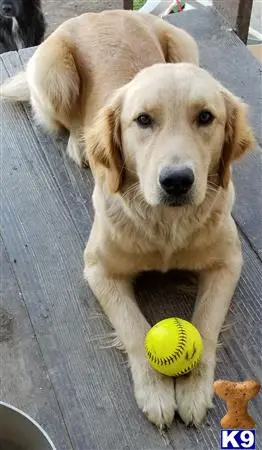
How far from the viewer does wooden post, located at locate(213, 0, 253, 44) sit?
3.09 m

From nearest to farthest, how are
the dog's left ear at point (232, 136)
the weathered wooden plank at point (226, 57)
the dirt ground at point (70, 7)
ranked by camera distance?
the dog's left ear at point (232, 136), the weathered wooden plank at point (226, 57), the dirt ground at point (70, 7)

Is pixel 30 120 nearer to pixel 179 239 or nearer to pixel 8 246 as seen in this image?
pixel 8 246

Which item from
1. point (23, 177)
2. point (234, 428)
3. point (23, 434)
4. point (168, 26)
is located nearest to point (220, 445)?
point (234, 428)

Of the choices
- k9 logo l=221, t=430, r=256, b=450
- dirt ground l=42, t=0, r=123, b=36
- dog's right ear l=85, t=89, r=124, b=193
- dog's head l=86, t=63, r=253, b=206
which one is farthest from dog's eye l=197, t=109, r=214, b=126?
dirt ground l=42, t=0, r=123, b=36

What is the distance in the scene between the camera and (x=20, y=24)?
4355mm

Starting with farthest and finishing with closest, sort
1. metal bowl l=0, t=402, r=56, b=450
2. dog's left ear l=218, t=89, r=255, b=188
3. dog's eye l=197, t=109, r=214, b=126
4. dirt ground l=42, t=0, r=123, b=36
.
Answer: dirt ground l=42, t=0, r=123, b=36 → dog's left ear l=218, t=89, r=255, b=188 → dog's eye l=197, t=109, r=214, b=126 → metal bowl l=0, t=402, r=56, b=450

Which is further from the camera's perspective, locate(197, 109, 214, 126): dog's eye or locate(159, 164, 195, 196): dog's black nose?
locate(197, 109, 214, 126): dog's eye

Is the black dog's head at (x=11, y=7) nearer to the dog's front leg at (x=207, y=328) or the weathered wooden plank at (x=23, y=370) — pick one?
the weathered wooden plank at (x=23, y=370)

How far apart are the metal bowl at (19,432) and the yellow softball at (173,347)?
41 centimetres

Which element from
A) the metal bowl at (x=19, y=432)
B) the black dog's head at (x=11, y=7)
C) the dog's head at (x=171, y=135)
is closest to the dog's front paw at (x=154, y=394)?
the metal bowl at (x=19, y=432)

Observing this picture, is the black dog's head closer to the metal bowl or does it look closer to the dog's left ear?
the dog's left ear

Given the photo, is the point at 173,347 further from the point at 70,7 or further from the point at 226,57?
the point at 70,7

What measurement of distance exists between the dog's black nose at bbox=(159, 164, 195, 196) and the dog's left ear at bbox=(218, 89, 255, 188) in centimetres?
25

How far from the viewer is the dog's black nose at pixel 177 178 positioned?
167 centimetres
